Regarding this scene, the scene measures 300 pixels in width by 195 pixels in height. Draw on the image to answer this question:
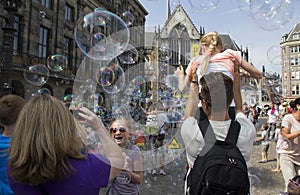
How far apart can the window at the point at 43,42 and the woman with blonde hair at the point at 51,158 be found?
16691mm

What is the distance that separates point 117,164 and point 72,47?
19.6m

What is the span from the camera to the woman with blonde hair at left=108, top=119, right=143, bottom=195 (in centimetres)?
214

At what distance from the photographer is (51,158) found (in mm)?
1149

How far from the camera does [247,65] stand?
76.5 inches

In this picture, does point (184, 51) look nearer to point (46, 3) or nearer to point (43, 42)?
point (43, 42)

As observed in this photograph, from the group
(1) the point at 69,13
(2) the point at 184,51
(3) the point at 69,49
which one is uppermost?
(1) the point at 69,13

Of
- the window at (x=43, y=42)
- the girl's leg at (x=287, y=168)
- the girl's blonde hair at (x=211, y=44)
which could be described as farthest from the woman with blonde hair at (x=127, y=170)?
the window at (x=43, y=42)

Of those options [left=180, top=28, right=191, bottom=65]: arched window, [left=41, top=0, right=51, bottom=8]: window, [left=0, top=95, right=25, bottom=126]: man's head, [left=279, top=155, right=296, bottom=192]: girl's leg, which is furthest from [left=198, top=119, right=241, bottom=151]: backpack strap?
[left=41, top=0, right=51, bottom=8]: window

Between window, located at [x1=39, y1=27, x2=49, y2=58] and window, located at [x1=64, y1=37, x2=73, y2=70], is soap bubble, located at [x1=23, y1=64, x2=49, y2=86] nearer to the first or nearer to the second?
window, located at [x1=39, y1=27, x2=49, y2=58]

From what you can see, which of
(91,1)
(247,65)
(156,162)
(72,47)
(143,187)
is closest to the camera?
(247,65)

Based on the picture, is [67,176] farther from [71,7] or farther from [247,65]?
[71,7]

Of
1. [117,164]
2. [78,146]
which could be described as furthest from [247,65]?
[78,146]

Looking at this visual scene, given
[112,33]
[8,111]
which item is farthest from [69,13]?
[8,111]

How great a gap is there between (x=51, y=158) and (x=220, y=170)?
0.83 meters
